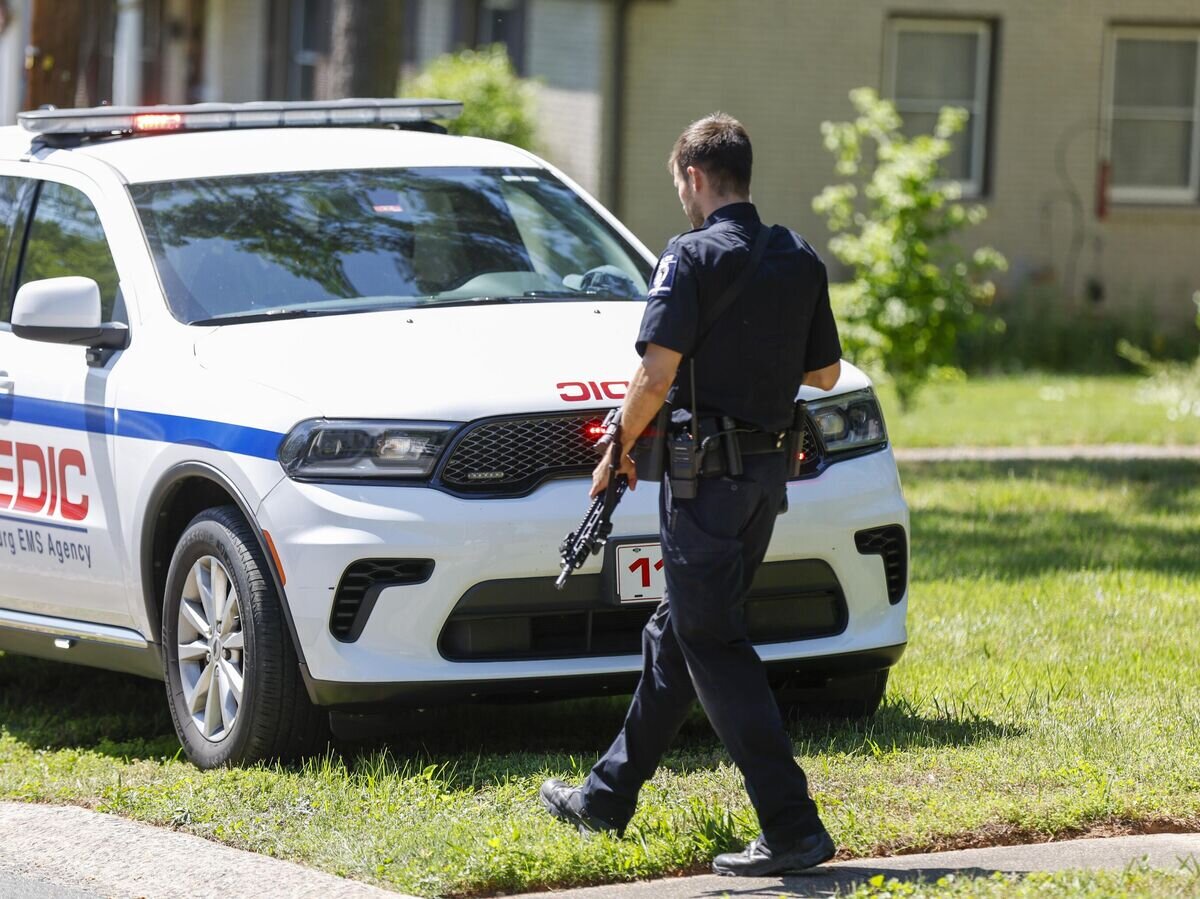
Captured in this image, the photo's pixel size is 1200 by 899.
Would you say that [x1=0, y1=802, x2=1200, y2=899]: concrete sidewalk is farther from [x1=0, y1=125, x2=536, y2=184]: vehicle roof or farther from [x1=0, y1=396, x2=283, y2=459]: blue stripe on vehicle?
[x1=0, y1=125, x2=536, y2=184]: vehicle roof

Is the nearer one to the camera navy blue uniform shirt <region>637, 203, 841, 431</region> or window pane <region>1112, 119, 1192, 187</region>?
navy blue uniform shirt <region>637, 203, 841, 431</region>

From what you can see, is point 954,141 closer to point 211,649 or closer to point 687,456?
point 211,649

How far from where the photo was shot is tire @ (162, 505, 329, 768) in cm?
543

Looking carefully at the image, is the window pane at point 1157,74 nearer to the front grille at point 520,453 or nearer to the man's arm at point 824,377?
the front grille at point 520,453

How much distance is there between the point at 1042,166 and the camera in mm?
18906

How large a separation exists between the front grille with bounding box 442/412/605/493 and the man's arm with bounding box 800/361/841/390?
2.42 feet

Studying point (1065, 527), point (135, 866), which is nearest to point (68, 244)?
point (135, 866)

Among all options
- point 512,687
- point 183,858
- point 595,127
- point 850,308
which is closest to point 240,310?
point 512,687

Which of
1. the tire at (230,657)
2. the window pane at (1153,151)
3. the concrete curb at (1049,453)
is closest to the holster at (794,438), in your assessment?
the tire at (230,657)

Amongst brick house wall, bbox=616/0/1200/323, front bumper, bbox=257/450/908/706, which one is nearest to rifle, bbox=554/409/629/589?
front bumper, bbox=257/450/908/706

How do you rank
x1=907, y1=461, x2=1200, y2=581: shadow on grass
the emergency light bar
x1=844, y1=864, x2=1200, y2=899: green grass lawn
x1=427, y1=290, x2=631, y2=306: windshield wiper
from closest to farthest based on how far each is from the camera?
1. x1=844, y1=864, x2=1200, y2=899: green grass lawn
2. x1=427, y1=290, x2=631, y2=306: windshield wiper
3. the emergency light bar
4. x1=907, y1=461, x2=1200, y2=581: shadow on grass

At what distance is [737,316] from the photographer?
15.1 ft

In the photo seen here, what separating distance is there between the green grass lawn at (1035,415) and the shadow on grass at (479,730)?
302 inches

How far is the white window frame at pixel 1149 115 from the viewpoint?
19.0 m
